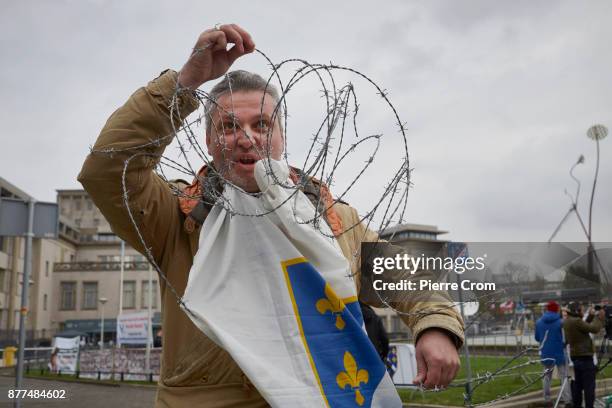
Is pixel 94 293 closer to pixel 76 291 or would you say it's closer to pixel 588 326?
pixel 76 291

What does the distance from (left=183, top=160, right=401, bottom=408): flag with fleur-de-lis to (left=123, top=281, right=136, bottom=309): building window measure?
55.0 metres

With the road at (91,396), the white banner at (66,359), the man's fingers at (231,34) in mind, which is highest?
the man's fingers at (231,34)

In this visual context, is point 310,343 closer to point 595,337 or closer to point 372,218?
point 372,218

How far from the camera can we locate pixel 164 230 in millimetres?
1851

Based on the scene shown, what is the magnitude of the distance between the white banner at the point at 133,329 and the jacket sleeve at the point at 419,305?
1855cm

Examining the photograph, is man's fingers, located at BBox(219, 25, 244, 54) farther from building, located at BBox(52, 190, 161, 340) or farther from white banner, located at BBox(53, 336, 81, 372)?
building, located at BBox(52, 190, 161, 340)

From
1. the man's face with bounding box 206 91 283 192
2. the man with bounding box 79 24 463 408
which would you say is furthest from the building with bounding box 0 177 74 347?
the man's face with bounding box 206 91 283 192

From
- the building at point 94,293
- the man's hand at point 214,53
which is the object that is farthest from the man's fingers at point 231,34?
the building at point 94,293

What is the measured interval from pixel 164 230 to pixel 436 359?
981mm

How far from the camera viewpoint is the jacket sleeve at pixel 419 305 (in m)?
1.63

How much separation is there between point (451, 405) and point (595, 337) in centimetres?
270

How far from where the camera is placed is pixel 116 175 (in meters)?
1.65

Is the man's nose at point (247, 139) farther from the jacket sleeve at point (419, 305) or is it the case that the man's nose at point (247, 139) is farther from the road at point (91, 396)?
the road at point (91, 396)

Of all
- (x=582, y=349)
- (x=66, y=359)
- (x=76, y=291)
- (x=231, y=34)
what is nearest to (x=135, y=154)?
(x=231, y=34)
